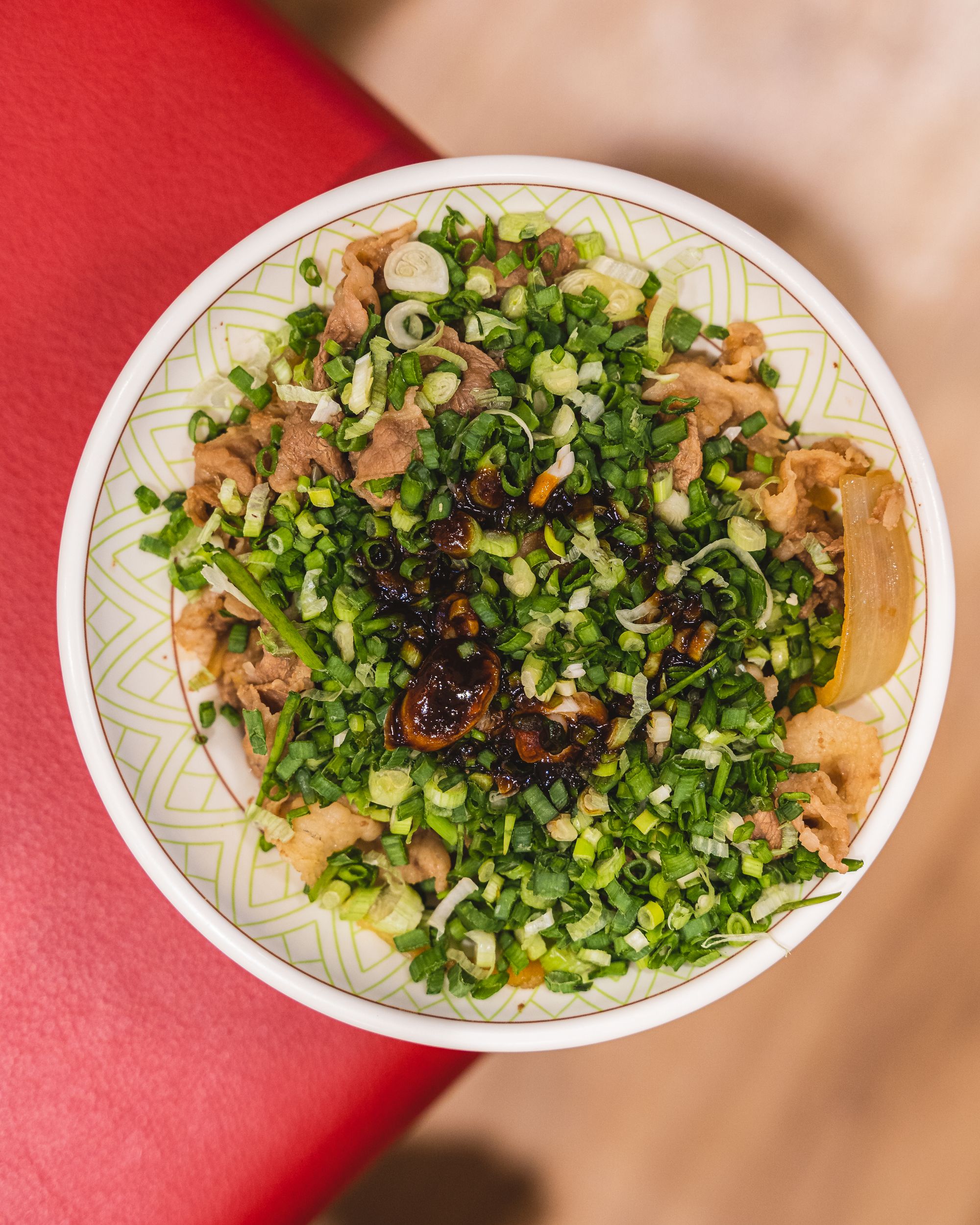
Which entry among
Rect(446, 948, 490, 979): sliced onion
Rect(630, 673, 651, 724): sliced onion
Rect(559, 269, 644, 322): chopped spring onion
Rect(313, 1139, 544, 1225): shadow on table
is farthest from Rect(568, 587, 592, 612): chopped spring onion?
Rect(313, 1139, 544, 1225): shadow on table

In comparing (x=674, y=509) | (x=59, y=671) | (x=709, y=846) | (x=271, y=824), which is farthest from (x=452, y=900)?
(x=59, y=671)

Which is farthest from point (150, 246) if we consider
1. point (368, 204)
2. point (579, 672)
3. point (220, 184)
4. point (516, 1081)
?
point (516, 1081)

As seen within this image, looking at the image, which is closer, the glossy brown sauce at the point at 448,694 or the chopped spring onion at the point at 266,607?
the glossy brown sauce at the point at 448,694

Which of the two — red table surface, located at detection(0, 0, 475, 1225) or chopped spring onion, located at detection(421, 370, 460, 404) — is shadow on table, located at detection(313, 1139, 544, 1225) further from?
chopped spring onion, located at detection(421, 370, 460, 404)

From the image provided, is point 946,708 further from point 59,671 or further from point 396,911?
point 59,671

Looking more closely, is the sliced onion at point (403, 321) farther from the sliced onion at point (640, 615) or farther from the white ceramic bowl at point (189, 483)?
the sliced onion at point (640, 615)

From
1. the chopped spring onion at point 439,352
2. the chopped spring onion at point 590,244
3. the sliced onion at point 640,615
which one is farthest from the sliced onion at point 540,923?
the chopped spring onion at point 590,244
